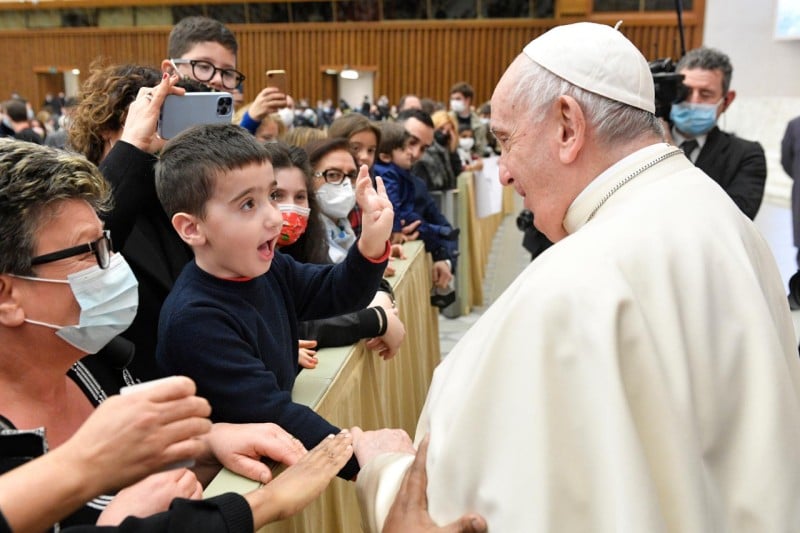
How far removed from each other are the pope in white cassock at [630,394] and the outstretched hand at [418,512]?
0.06 feet

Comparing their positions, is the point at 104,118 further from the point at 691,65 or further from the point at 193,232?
the point at 691,65

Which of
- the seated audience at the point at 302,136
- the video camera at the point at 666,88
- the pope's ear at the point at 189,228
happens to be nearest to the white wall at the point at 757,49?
the video camera at the point at 666,88

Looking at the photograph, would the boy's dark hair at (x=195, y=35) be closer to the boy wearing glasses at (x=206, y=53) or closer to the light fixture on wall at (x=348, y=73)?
the boy wearing glasses at (x=206, y=53)

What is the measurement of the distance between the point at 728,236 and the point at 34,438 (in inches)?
49.0

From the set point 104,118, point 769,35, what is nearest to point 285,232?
point 104,118

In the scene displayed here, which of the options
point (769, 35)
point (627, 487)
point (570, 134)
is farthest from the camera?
point (769, 35)

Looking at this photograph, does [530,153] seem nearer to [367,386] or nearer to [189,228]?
[189,228]

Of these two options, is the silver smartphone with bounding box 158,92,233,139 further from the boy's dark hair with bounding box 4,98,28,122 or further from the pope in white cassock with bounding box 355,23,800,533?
the boy's dark hair with bounding box 4,98,28,122

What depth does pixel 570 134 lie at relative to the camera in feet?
4.95

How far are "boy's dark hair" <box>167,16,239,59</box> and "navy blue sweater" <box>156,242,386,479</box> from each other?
1493mm

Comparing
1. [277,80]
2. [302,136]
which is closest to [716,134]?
[302,136]

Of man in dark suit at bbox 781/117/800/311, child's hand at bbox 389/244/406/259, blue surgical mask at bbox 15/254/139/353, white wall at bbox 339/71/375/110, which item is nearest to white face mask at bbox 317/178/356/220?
child's hand at bbox 389/244/406/259

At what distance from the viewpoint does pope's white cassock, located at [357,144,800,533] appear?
1.13 meters

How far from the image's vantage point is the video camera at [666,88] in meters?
3.34
